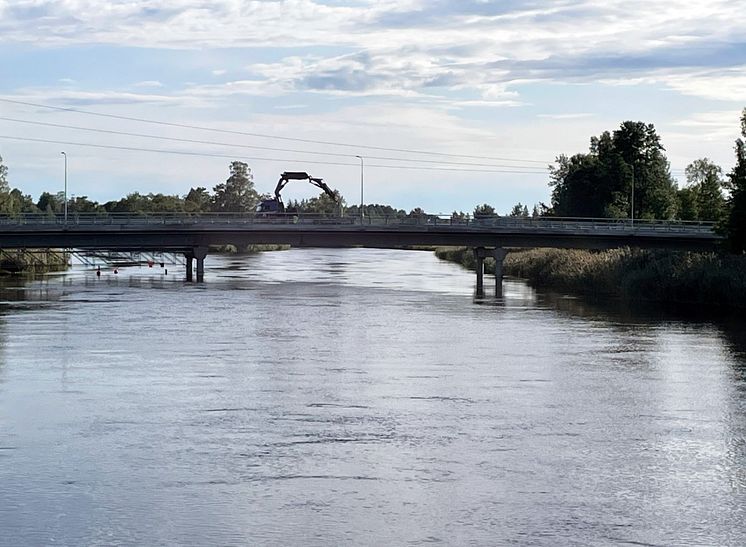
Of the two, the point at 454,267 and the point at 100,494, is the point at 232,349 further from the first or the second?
the point at 454,267

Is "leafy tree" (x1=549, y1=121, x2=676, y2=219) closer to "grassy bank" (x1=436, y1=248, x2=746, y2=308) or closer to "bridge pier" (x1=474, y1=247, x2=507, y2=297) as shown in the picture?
"grassy bank" (x1=436, y1=248, x2=746, y2=308)

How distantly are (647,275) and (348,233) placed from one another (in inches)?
1073

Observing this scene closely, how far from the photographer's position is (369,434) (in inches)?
1126

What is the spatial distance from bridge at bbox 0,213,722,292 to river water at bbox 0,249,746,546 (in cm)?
3630

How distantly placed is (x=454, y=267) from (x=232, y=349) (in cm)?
10015

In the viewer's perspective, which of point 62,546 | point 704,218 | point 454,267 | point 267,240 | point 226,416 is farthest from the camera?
point 454,267

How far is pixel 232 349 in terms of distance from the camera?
4681 centimetres

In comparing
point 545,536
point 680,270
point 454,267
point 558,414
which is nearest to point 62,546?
point 545,536

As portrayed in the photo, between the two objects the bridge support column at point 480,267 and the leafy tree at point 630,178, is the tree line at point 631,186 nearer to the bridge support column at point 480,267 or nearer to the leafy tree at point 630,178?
the leafy tree at point 630,178

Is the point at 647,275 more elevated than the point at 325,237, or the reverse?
the point at 325,237

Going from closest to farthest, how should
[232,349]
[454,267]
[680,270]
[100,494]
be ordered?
1. [100,494]
2. [232,349]
3. [680,270]
4. [454,267]

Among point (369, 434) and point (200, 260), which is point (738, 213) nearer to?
point (200, 260)

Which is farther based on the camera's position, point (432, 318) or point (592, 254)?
point (592, 254)

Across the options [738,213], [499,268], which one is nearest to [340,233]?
[499,268]
